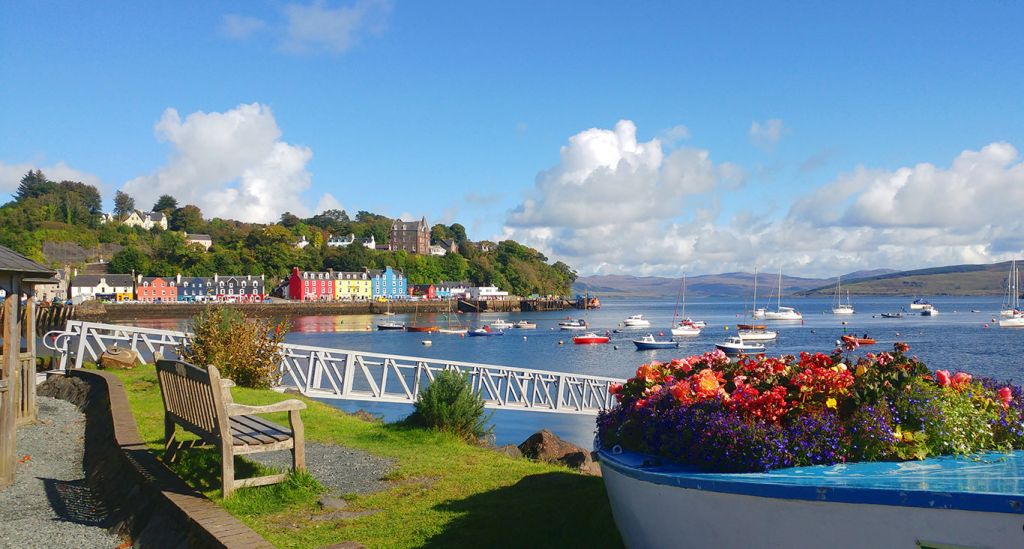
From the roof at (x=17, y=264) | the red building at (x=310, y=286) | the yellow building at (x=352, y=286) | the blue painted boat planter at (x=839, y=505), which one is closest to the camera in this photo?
the blue painted boat planter at (x=839, y=505)

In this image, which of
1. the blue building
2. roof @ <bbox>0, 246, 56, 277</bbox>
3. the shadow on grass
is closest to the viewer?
the shadow on grass

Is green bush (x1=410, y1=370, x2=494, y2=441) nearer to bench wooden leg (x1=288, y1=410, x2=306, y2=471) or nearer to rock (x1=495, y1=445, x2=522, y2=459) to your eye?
rock (x1=495, y1=445, x2=522, y2=459)

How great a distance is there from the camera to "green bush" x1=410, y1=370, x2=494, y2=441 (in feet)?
41.4

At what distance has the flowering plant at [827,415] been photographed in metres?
5.39

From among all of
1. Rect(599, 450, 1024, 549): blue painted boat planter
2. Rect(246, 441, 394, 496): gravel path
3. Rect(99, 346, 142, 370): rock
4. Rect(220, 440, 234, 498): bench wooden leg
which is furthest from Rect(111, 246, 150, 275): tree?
Rect(599, 450, 1024, 549): blue painted boat planter

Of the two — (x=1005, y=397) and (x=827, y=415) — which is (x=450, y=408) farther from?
(x=1005, y=397)

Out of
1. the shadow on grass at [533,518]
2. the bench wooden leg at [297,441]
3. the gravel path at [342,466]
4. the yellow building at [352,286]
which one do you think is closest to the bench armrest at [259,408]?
the bench wooden leg at [297,441]

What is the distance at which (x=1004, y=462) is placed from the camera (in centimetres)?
525

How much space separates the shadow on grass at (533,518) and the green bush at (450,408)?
3.59 m

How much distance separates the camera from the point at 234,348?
18.3 meters

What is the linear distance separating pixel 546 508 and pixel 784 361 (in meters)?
2.91

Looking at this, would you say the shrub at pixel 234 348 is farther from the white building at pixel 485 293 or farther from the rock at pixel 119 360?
the white building at pixel 485 293

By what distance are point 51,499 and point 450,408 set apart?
5.76 meters

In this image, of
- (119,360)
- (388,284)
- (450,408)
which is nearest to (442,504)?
(450,408)
